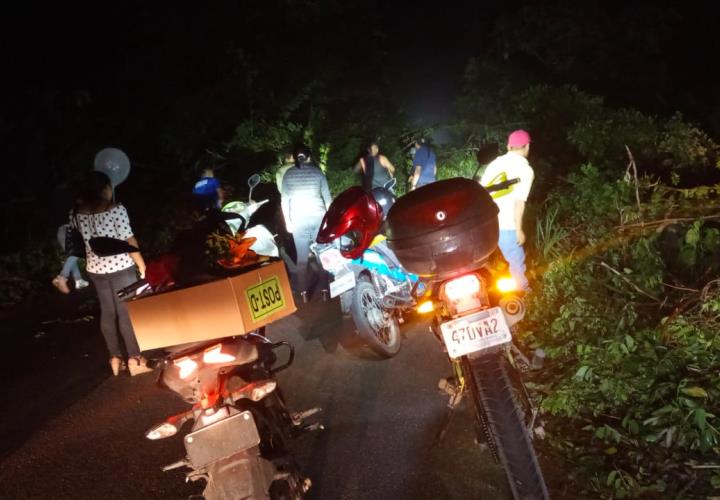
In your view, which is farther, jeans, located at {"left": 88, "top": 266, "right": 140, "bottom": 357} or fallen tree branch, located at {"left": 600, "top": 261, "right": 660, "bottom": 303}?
jeans, located at {"left": 88, "top": 266, "right": 140, "bottom": 357}

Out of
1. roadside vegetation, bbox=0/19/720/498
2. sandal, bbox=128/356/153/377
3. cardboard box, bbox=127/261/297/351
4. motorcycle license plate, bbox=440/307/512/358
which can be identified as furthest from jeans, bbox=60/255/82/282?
motorcycle license plate, bbox=440/307/512/358

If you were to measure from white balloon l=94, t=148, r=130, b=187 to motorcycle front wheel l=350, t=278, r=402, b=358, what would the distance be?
3645 mm

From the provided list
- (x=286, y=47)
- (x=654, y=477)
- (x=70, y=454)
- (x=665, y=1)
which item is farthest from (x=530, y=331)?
(x=665, y=1)

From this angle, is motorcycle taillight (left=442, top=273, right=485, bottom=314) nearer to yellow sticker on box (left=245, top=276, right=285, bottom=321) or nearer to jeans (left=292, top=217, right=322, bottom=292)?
yellow sticker on box (left=245, top=276, right=285, bottom=321)

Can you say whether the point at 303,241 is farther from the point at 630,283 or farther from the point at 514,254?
the point at 630,283

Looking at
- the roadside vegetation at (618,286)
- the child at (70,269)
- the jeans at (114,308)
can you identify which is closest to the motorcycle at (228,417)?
the roadside vegetation at (618,286)

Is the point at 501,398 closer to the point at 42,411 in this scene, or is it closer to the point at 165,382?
the point at 165,382

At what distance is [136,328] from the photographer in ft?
9.69

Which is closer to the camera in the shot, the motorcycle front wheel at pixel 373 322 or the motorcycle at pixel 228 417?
the motorcycle at pixel 228 417

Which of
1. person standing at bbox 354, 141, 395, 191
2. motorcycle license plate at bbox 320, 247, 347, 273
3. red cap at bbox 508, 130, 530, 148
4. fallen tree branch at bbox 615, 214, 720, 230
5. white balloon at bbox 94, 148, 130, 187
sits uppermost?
white balloon at bbox 94, 148, 130, 187

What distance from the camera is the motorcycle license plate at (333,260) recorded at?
15.5 feet

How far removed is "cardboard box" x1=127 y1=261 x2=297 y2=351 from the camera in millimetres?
2795

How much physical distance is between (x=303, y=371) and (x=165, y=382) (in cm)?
232

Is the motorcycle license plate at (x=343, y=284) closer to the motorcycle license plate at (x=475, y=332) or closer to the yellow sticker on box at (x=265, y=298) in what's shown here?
the yellow sticker on box at (x=265, y=298)
